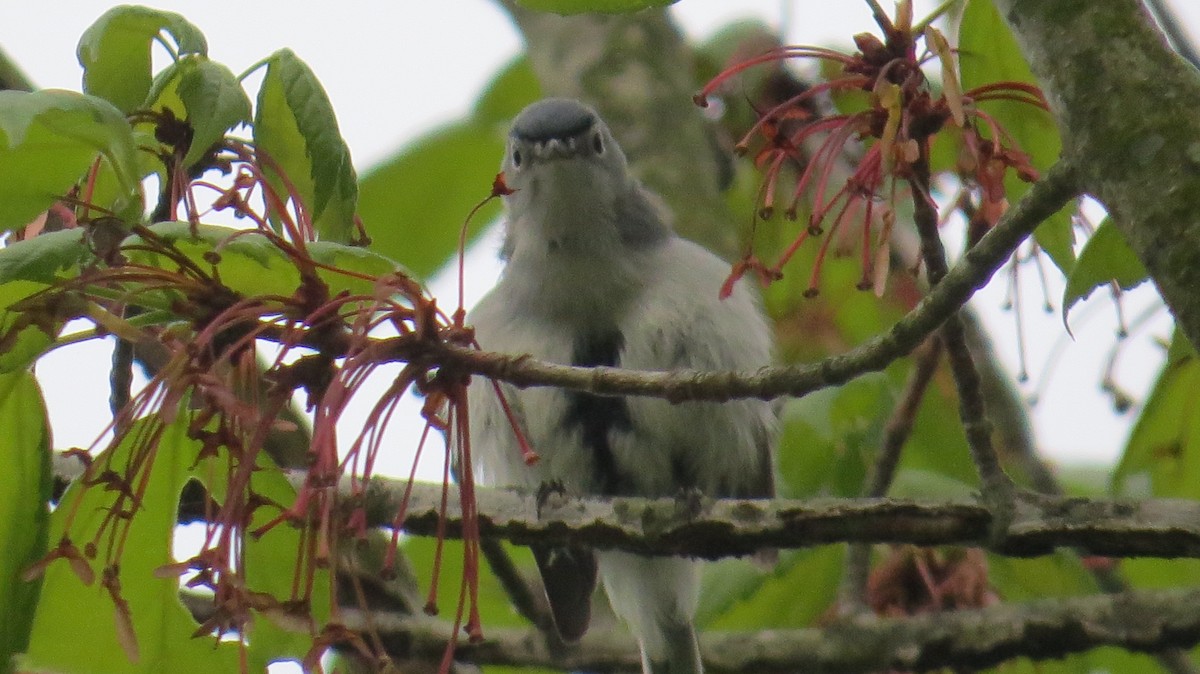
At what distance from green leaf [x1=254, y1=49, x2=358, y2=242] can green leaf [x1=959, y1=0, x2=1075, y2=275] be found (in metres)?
1.07

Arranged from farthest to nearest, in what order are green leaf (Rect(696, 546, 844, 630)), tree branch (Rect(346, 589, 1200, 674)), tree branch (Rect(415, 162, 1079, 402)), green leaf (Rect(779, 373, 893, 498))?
1. green leaf (Rect(696, 546, 844, 630))
2. green leaf (Rect(779, 373, 893, 498))
3. tree branch (Rect(346, 589, 1200, 674))
4. tree branch (Rect(415, 162, 1079, 402))

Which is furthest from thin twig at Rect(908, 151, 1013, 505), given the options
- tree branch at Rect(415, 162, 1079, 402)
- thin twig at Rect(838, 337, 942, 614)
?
thin twig at Rect(838, 337, 942, 614)

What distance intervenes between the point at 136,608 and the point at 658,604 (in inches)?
93.4

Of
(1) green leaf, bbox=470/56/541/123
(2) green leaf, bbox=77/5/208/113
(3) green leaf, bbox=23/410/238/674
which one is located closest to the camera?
(2) green leaf, bbox=77/5/208/113

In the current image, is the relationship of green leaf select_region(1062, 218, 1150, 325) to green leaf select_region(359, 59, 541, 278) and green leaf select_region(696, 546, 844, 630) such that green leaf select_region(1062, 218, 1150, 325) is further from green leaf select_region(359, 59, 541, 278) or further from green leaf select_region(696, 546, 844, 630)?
green leaf select_region(359, 59, 541, 278)

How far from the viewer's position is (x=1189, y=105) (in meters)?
1.68

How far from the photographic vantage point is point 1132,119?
5.53 ft

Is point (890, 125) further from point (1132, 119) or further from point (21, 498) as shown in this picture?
point (21, 498)

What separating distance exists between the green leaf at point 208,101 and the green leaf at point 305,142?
0.09 metres

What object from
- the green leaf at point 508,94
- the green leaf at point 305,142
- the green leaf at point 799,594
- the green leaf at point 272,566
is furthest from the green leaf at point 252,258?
the green leaf at point 508,94

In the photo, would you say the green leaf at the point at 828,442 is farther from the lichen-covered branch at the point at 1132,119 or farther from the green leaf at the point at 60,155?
the green leaf at the point at 60,155

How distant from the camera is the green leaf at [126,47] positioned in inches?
82.9

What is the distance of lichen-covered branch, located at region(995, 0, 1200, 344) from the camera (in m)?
1.63

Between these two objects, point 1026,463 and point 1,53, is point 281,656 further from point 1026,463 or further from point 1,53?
point 1026,463
